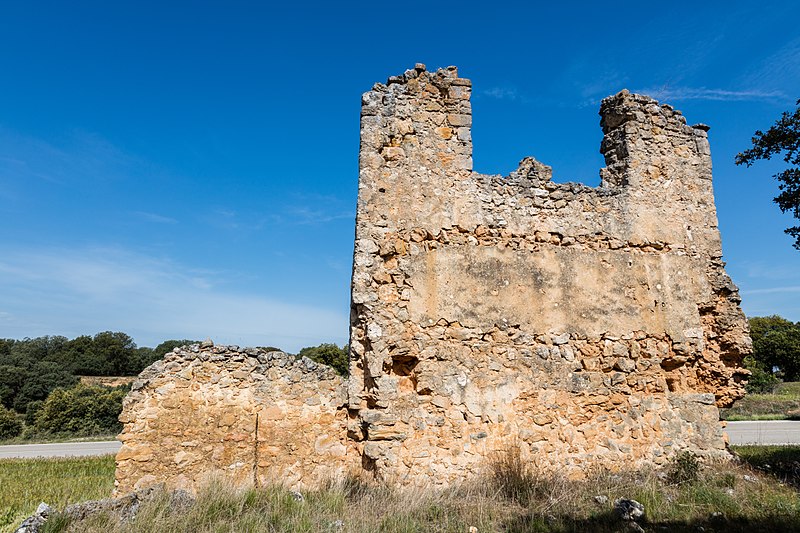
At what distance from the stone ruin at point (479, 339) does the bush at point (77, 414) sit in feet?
67.4

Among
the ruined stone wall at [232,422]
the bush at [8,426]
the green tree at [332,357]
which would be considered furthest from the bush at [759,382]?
the bush at [8,426]

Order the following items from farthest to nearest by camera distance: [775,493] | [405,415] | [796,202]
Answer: [796,202] < [405,415] < [775,493]

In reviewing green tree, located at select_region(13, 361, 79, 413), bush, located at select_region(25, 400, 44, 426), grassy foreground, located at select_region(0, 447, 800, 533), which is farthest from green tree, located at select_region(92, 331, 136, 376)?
→ grassy foreground, located at select_region(0, 447, 800, 533)

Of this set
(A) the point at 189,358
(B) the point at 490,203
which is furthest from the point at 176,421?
(B) the point at 490,203

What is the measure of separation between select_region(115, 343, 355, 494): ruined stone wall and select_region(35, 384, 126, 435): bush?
2034 centimetres

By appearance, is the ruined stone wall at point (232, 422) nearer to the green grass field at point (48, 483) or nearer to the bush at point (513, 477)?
the green grass field at point (48, 483)

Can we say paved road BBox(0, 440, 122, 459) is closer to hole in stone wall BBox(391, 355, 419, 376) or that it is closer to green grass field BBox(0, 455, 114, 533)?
green grass field BBox(0, 455, 114, 533)

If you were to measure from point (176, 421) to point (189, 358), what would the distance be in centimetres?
71

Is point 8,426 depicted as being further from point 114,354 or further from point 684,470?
point 684,470

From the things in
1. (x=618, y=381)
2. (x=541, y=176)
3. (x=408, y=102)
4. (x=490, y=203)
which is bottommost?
(x=618, y=381)

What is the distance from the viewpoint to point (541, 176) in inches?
282

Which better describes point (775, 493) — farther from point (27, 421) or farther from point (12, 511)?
point (27, 421)

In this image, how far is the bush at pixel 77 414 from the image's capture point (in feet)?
73.5

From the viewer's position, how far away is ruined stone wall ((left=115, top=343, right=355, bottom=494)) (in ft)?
18.2
